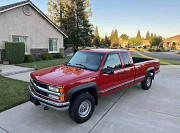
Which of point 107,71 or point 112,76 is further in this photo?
point 112,76

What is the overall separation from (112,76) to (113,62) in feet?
1.65

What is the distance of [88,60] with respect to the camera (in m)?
4.27

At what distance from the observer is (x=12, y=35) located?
463 inches

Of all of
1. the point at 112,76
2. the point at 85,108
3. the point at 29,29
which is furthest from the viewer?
the point at 29,29

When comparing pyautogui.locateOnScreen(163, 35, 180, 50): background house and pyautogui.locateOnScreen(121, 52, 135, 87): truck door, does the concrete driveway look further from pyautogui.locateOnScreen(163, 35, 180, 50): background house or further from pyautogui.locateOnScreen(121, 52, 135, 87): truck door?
pyautogui.locateOnScreen(163, 35, 180, 50): background house

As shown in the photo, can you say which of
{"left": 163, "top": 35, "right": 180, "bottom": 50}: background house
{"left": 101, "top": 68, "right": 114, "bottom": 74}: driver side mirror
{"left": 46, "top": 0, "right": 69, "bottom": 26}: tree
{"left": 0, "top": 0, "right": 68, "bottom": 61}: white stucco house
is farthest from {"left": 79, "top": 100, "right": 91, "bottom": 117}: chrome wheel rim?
{"left": 163, "top": 35, "right": 180, "bottom": 50}: background house

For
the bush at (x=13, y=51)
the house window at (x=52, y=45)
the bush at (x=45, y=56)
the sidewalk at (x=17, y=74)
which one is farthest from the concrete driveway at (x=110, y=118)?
the house window at (x=52, y=45)

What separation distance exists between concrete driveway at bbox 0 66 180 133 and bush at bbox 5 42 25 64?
7.94 m

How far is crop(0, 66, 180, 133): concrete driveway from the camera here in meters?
3.16

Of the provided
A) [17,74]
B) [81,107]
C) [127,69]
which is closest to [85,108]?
[81,107]

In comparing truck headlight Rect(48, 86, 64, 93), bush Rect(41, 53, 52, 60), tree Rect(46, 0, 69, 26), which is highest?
tree Rect(46, 0, 69, 26)

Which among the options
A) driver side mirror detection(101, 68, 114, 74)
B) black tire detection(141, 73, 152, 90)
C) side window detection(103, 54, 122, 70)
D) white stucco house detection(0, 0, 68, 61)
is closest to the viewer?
driver side mirror detection(101, 68, 114, 74)

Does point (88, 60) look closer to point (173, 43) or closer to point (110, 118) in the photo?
point (110, 118)

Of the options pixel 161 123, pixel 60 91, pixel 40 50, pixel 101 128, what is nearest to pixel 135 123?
pixel 161 123
